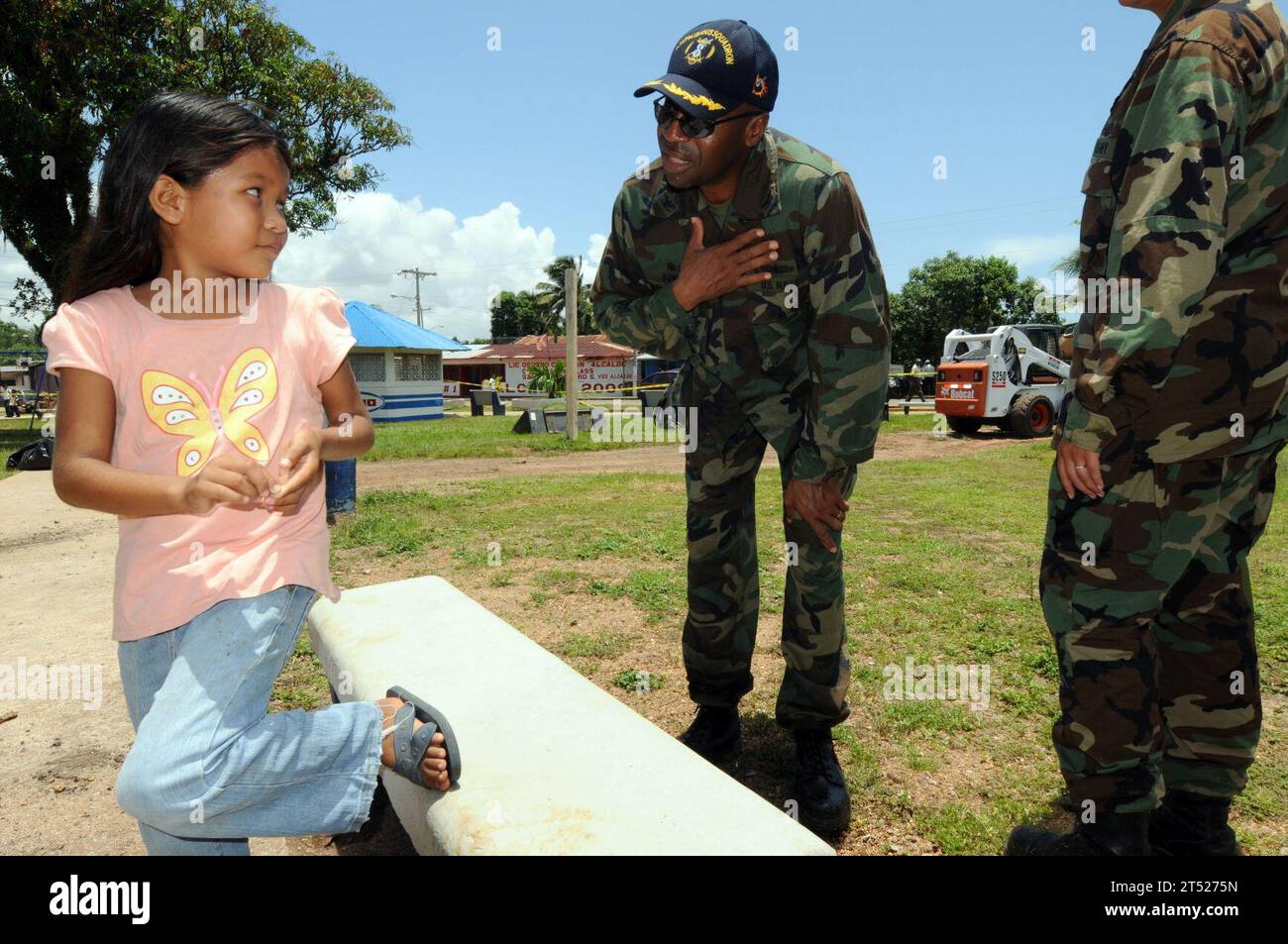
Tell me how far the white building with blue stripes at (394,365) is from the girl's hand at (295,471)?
24.1 meters

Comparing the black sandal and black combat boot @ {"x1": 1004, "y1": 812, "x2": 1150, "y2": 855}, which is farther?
black combat boot @ {"x1": 1004, "y1": 812, "x2": 1150, "y2": 855}

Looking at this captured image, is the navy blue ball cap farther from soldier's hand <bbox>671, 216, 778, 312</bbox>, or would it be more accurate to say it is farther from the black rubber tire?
the black rubber tire

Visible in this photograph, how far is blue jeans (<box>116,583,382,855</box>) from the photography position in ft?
4.65

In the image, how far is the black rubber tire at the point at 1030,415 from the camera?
14.5 metres

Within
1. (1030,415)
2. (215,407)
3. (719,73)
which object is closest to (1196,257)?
(719,73)

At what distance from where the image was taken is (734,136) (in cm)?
215

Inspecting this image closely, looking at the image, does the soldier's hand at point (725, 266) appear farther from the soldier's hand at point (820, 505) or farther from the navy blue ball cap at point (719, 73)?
the soldier's hand at point (820, 505)

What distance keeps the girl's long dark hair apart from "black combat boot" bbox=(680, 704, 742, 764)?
6.26 feet

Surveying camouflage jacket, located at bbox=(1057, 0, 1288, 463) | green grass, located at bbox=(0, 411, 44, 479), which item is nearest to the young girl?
camouflage jacket, located at bbox=(1057, 0, 1288, 463)

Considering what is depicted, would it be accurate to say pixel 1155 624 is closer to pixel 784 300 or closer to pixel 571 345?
pixel 784 300

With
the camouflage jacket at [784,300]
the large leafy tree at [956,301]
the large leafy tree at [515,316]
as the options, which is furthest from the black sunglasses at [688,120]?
the large leafy tree at [515,316]

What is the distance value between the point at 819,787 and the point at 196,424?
1755mm
